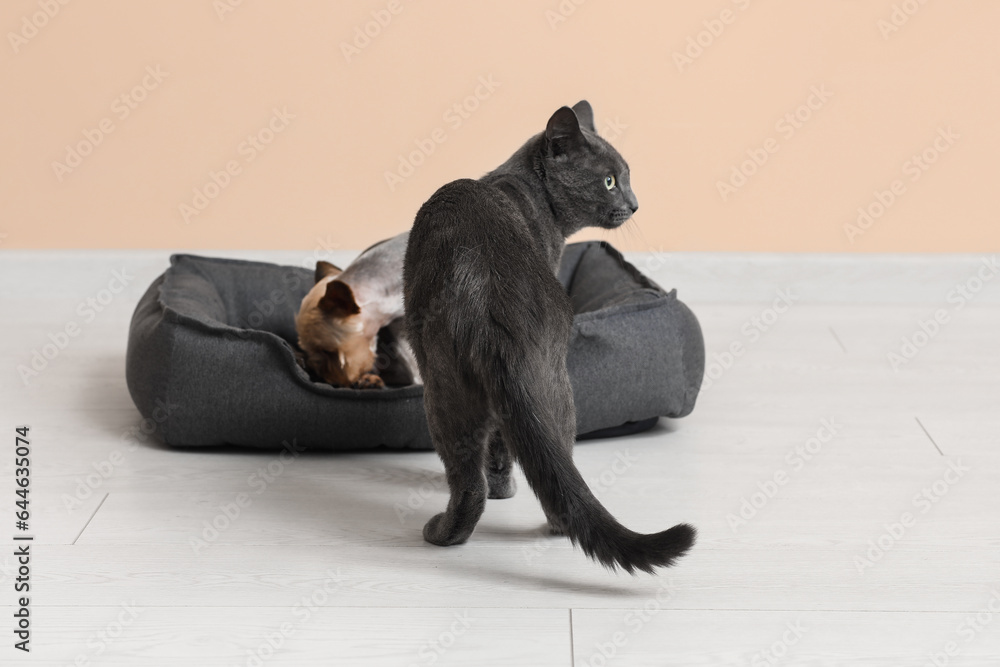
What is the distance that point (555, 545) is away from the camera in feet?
5.67

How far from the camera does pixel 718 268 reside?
3.57 metres

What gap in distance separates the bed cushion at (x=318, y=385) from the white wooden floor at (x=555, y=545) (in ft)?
0.21

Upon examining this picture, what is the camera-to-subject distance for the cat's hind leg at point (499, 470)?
1898mm

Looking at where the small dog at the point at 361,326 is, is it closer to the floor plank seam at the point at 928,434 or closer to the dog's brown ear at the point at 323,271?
the dog's brown ear at the point at 323,271

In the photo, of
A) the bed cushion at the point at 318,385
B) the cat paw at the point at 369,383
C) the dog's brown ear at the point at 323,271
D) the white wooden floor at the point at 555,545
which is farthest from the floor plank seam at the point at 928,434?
the dog's brown ear at the point at 323,271

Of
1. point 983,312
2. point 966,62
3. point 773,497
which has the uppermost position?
point 966,62

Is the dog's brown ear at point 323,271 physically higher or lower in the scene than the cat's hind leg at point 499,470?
higher

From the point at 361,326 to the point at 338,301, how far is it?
0.32 ft

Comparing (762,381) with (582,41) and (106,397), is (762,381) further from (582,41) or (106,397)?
(106,397)

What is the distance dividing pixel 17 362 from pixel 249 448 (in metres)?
1.02

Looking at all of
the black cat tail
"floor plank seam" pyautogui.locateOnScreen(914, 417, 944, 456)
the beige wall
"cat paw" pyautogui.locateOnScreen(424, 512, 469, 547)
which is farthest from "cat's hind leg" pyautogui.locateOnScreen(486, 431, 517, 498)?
the beige wall

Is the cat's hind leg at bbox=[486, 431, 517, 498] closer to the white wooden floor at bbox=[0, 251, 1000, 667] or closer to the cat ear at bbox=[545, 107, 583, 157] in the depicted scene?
the white wooden floor at bbox=[0, 251, 1000, 667]

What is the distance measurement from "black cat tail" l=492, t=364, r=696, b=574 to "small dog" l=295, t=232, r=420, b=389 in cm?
72

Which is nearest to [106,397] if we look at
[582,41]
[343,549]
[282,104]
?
[343,549]
